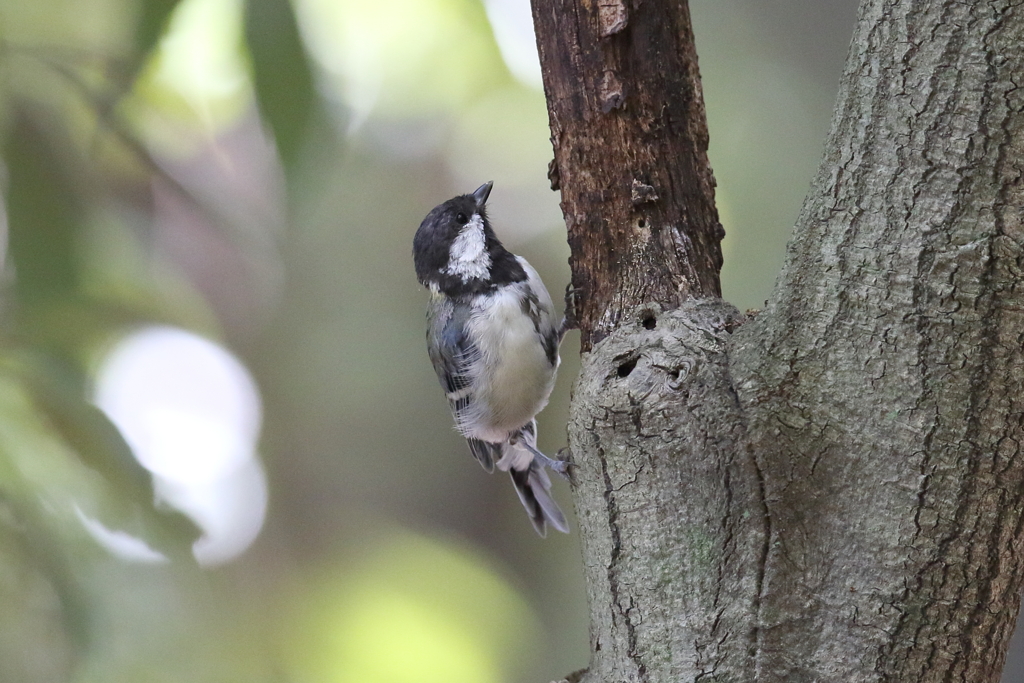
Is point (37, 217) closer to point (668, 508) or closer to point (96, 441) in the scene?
point (96, 441)

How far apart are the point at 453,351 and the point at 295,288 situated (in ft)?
4.32

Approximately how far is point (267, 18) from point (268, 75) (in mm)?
151

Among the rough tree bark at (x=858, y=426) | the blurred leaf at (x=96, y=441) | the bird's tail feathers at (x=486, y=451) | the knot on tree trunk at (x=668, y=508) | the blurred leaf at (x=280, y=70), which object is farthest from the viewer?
the bird's tail feathers at (x=486, y=451)

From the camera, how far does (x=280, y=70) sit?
87.4 inches

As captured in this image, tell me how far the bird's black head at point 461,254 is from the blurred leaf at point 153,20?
0.85 m

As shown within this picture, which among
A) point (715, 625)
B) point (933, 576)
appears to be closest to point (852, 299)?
point (933, 576)

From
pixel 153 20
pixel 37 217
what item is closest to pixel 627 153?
pixel 153 20

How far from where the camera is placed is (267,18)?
221 centimetres

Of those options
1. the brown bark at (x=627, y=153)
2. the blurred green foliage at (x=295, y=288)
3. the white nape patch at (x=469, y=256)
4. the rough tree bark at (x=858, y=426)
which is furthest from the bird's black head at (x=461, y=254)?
the rough tree bark at (x=858, y=426)

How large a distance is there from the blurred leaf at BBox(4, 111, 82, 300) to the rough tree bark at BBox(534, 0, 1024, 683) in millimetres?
1537

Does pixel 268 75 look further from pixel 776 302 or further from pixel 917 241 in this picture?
pixel 917 241

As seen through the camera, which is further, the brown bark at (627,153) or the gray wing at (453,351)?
the gray wing at (453,351)

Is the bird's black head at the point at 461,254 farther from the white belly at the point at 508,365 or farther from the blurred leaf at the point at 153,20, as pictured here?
the blurred leaf at the point at 153,20

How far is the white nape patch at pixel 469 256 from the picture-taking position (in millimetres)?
2162
